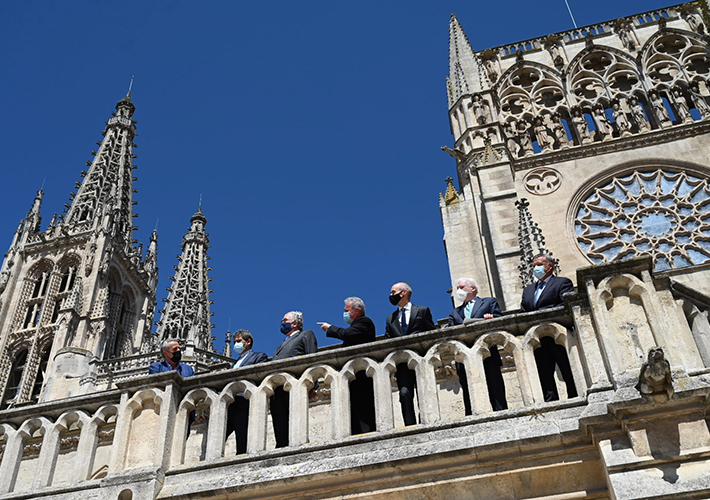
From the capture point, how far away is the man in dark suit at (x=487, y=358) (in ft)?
18.2

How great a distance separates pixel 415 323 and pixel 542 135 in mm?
15825

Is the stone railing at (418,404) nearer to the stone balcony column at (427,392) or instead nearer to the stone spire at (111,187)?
the stone balcony column at (427,392)

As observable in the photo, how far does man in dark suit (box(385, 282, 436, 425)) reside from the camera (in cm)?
591

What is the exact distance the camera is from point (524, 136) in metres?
21.3

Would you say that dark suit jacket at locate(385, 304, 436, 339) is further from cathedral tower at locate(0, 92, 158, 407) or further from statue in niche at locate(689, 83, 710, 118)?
cathedral tower at locate(0, 92, 158, 407)

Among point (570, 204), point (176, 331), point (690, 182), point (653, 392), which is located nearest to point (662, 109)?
point (690, 182)

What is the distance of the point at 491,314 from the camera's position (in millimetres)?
6438

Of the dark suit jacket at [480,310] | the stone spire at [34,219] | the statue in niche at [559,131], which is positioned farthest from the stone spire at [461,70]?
the stone spire at [34,219]

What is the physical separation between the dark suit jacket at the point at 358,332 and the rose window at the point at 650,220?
12.0 metres

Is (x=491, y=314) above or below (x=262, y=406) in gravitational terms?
above

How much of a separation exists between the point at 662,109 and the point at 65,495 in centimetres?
1911

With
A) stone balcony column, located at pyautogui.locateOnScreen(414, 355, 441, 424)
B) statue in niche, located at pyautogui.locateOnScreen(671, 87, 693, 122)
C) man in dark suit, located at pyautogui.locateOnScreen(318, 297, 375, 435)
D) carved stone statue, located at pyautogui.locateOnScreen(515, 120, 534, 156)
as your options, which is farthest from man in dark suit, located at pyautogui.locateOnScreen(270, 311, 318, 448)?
statue in niche, located at pyautogui.locateOnScreen(671, 87, 693, 122)

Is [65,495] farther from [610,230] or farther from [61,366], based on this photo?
[61,366]

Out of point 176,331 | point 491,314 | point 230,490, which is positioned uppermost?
point 176,331
